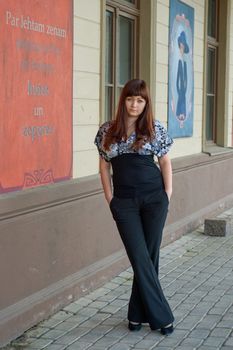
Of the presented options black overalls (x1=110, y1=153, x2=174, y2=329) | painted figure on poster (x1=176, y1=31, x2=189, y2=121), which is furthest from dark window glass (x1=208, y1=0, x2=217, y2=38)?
black overalls (x1=110, y1=153, x2=174, y2=329)

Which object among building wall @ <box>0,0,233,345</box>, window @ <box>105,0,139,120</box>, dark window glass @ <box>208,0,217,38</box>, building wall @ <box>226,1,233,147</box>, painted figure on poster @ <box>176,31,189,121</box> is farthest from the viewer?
building wall @ <box>226,1,233,147</box>

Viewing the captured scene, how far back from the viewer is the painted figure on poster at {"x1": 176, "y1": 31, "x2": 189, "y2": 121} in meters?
8.59

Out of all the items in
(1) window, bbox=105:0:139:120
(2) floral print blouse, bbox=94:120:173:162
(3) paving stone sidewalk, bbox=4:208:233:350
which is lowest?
(3) paving stone sidewalk, bbox=4:208:233:350

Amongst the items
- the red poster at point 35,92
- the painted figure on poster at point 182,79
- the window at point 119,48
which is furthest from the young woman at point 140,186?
the painted figure on poster at point 182,79

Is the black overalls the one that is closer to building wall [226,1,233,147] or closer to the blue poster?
the blue poster

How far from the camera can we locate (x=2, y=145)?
469cm

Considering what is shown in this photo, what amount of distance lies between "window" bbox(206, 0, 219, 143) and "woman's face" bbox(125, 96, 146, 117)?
6069 mm

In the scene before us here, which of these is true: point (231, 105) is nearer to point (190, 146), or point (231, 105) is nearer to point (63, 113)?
point (190, 146)

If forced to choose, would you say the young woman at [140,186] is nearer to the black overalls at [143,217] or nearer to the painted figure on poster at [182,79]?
the black overalls at [143,217]

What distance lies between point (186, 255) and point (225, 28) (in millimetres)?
4663

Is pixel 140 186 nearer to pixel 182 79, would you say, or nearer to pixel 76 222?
pixel 76 222

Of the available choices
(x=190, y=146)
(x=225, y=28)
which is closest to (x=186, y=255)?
(x=190, y=146)

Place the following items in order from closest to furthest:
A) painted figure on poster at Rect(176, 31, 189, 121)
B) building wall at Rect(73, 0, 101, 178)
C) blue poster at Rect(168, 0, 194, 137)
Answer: building wall at Rect(73, 0, 101, 178) < blue poster at Rect(168, 0, 194, 137) < painted figure on poster at Rect(176, 31, 189, 121)

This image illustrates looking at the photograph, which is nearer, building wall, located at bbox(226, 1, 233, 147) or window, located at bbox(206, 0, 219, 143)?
window, located at bbox(206, 0, 219, 143)
